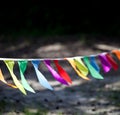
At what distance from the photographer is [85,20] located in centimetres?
1116

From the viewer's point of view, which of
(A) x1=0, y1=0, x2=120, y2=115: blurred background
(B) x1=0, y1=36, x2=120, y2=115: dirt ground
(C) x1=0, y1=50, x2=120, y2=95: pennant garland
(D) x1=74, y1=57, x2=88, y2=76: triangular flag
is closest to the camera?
(C) x1=0, y1=50, x2=120, y2=95: pennant garland

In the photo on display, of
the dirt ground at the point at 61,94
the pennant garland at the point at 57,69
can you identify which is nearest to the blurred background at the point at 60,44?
the dirt ground at the point at 61,94

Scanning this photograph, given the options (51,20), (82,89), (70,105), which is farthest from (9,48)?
(70,105)

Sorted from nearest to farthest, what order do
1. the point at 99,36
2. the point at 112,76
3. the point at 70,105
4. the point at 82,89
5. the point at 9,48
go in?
the point at 70,105
the point at 82,89
the point at 112,76
the point at 9,48
the point at 99,36

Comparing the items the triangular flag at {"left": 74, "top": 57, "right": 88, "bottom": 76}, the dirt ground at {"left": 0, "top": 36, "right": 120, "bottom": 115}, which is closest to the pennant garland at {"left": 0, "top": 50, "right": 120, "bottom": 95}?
the triangular flag at {"left": 74, "top": 57, "right": 88, "bottom": 76}

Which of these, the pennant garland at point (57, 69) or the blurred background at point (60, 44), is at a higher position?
the blurred background at point (60, 44)

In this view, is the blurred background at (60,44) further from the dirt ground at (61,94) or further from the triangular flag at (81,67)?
the triangular flag at (81,67)

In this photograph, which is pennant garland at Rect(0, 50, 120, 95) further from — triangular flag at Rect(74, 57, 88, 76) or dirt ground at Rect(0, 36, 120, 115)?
dirt ground at Rect(0, 36, 120, 115)

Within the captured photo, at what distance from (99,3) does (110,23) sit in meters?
0.65

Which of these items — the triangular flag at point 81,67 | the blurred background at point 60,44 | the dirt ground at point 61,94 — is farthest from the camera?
the blurred background at point 60,44

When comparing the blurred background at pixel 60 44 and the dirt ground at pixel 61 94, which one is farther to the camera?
the blurred background at pixel 60 44

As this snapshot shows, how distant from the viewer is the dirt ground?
5.99 m

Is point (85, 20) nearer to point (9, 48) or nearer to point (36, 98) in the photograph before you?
point (9, 48)

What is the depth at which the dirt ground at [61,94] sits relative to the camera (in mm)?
5988
